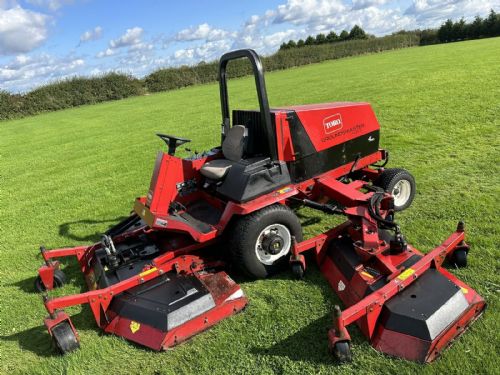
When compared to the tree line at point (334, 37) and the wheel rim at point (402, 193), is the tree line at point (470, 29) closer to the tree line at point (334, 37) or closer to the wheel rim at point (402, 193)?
the tree line at point (334, 37)

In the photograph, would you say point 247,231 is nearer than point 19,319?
Yes

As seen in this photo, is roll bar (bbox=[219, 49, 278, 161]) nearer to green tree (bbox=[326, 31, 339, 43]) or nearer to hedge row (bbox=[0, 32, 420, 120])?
hedge row (bbox=[0, 32, 420, 120])

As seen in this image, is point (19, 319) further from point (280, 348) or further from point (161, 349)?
point (280, 348)

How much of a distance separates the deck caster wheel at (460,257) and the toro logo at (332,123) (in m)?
1.90

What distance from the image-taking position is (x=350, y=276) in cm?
357

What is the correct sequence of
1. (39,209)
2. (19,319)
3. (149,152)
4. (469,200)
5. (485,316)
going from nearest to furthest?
1. (485,316)
2. (19,319)
3. (469,200)
4. (39,209)
5. (149,152)

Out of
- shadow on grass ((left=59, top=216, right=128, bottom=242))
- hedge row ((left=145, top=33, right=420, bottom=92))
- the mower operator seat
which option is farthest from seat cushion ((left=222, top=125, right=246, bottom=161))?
hedge row ((left=145, top=33, right=420, bottom=92))

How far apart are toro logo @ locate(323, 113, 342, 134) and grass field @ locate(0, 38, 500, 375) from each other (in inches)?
48.9

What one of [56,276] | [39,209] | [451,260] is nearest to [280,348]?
[451,260]

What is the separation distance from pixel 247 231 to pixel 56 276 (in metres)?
2.27

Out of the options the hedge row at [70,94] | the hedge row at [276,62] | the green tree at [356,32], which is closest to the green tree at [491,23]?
the hedge row at [276,62]

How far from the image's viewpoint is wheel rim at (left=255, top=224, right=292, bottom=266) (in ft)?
13.2

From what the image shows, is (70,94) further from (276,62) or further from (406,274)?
(406,274)

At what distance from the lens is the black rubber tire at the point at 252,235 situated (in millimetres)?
3844
